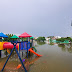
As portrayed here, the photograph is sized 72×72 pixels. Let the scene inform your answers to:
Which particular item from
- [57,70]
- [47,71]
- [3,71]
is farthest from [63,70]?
[3,71]

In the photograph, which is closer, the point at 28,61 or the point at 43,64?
the point at 43,64

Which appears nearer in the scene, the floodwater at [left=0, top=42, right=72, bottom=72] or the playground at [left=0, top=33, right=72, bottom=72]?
the playground at [left=0, top=33, right=72, bottom=72]

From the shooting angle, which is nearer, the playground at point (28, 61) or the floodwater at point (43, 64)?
the playground at point (28, 61)

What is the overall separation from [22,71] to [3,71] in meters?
1.57

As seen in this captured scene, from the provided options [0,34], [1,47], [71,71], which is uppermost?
[0,34]

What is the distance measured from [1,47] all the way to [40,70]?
21.0ft

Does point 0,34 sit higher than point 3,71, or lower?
higher

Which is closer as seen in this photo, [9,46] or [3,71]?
[3,71]

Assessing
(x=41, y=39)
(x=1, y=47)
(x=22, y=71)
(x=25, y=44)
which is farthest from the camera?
(x=41, y=39)

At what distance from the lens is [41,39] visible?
45312 millimetres

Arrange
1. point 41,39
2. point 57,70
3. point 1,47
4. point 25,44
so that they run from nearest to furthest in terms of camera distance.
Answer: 1. point 57,70
2. point 25,44
3. point 1,47
4. point 41,39

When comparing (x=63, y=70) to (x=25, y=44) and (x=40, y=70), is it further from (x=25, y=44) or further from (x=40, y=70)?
(x=25, y=44)

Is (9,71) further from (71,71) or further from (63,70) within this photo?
(71,71)

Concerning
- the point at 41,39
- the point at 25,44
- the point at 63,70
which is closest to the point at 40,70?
the point at 63,70
